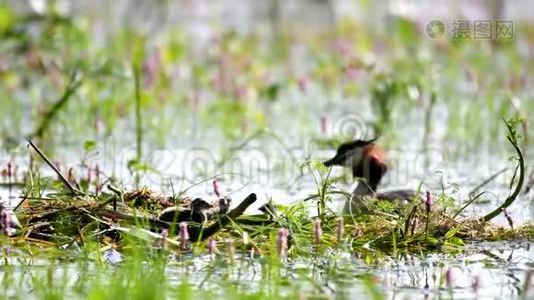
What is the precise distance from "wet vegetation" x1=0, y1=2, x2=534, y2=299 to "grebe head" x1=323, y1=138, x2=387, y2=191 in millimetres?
171

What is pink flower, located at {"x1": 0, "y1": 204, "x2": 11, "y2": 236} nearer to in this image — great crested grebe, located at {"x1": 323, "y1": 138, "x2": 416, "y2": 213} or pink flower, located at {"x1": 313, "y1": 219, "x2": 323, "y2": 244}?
pink flower, located at {"x1": 313, "y1": 219, "x2": 323, "y2": 244}

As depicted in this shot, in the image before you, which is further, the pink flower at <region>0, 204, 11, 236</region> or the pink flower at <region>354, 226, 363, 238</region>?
the pink flower at <region>354, 226, 363, 238</region>

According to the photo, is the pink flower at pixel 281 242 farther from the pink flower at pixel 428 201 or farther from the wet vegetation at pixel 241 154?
the pink flower at pixel 428 201

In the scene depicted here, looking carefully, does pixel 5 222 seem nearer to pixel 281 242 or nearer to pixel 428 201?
pixel 281 242

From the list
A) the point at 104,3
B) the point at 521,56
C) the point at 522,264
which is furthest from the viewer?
the point at 104,3

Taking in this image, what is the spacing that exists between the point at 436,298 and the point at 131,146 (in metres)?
4.80

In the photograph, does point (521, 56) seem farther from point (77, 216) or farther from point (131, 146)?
point (77, 216)

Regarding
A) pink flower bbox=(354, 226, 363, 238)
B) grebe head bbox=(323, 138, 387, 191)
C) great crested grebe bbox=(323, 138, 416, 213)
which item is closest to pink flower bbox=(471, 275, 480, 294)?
pink flower bbox=(354, 226, 363, 238)

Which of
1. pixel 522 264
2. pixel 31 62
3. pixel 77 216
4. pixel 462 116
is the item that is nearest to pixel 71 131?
pixel 31 62

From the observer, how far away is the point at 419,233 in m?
6.50

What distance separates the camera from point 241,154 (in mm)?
9633

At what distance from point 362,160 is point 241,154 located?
1.76 m

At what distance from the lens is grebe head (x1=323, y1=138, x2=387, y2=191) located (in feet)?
26.0

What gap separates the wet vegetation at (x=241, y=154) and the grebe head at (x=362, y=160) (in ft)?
0.56
